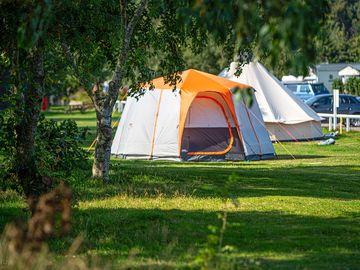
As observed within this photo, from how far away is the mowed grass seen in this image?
369 inches

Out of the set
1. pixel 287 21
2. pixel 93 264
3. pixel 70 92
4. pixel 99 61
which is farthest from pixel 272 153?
pixel 70 92

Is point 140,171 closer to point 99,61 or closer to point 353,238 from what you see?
point 99,61

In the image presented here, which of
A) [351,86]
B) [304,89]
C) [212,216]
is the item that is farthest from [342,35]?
[212,216]

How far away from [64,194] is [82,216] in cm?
195

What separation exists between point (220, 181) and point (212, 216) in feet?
17.2

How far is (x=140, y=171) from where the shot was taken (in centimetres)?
1830

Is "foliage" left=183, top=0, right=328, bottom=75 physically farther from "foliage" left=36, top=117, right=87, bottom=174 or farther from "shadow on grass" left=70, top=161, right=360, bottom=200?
"shadow on grass" left=70, top=161, right=360, bottom=200

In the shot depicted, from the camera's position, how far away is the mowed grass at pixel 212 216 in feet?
30.7

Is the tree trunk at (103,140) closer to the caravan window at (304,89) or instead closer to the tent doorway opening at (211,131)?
the tent doorway opening at (211,131)

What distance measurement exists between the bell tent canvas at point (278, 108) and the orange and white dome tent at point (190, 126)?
542 centimetres

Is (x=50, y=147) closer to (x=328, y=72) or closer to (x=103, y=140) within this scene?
(x=103, y=140)

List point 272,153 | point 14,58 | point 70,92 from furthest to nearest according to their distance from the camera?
1. point 70,92
2. point 272,153
3. point 14,58

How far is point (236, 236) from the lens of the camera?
10617 mm

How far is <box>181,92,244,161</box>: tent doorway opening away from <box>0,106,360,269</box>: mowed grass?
3267 mm
